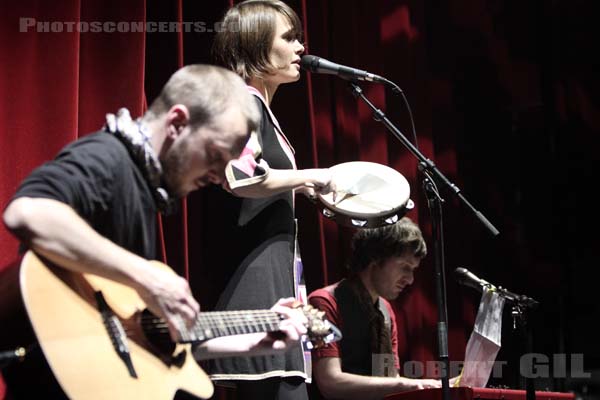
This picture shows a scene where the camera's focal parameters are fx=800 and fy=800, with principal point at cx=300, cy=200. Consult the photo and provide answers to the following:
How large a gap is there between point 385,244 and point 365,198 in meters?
0.73

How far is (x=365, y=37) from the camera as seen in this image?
3.93m

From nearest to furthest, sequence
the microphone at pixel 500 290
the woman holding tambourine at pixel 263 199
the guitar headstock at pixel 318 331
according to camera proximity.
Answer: the guitar headstock at pixel 318 331 → the woman holding tambourine at pixel 263 199 → the microphone at pixel 500 290

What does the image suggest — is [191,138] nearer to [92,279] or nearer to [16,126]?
[92,279]

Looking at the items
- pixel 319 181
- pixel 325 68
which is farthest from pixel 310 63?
pixel 319 181

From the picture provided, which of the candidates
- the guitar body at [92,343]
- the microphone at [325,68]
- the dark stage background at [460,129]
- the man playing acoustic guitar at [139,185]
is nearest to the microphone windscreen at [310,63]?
the microphone at [325,68]

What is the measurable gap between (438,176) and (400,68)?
145cm

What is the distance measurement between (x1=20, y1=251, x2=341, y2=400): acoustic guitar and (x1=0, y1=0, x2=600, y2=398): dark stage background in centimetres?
121

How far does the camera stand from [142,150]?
5.72ft

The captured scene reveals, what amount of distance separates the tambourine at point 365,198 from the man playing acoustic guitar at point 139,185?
26.3 inches

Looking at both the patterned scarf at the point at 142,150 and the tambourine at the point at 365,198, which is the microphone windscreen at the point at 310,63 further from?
the patterned scarf at the point at 142,150

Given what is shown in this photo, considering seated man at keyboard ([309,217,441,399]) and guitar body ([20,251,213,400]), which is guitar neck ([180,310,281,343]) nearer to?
guitar body ([20,251,213,400])

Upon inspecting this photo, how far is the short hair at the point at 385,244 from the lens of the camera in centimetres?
332

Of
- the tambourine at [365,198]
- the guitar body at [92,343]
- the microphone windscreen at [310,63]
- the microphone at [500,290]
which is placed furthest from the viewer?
the microphone at [500,290]

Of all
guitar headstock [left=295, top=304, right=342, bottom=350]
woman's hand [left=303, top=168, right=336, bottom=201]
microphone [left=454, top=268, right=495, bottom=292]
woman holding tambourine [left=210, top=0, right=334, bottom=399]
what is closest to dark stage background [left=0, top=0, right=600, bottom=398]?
woman holding tambourine [left=210, top=0, right=334, bottom=399]
